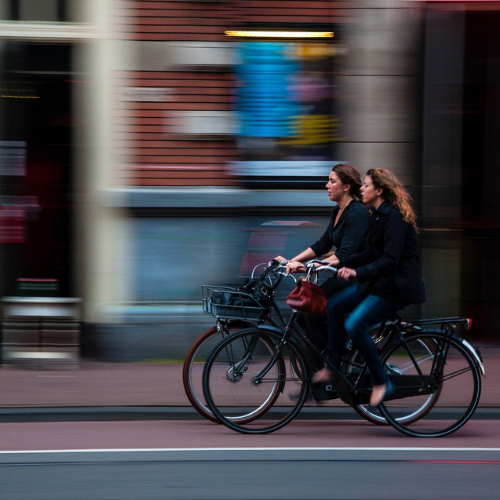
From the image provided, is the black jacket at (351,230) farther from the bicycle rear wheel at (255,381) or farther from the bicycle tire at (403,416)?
the bicycle tire at (403,416)

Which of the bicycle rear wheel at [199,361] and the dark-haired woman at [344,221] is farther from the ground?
the dark-haired woman at [344,221]

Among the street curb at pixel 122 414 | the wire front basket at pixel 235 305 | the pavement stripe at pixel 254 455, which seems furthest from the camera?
the street curb at pixel 122 414

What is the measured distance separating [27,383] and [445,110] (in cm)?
480

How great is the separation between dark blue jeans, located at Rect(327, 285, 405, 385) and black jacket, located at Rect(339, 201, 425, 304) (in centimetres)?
7

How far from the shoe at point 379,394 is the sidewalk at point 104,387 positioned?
1452 millimetres

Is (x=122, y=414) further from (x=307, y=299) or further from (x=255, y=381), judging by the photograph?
(x=307, y=299)

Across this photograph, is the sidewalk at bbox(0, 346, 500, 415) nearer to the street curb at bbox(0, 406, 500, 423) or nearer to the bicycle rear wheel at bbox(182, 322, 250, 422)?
the street curb at bbox(0, 406, 500, 423)

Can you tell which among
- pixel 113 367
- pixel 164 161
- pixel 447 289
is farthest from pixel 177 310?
pixel 447 289

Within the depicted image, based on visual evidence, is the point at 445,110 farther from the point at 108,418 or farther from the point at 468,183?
the point at 108,418

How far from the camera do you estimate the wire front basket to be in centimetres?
545

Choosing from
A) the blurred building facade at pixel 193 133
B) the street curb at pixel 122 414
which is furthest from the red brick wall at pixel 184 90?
the street curb at pixel 122 414

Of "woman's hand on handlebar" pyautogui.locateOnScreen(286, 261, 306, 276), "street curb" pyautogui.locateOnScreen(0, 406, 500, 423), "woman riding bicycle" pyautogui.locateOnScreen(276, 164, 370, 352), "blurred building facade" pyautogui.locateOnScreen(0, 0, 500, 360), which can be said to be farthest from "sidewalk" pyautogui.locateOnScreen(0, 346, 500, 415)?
"woman's hand on handlebar" pyautogui.locateOnScreen(286, 261, 306, 276)

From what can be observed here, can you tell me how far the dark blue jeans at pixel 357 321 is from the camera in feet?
17.5

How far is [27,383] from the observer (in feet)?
23.5
